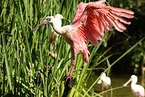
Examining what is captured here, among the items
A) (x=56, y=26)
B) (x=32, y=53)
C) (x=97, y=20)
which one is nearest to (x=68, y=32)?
(x=56, y=26)

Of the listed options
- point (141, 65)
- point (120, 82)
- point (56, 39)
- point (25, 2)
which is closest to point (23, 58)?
point (56, 39)

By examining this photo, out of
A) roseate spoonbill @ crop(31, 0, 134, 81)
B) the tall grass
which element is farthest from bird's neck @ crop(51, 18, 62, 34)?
the tall grass

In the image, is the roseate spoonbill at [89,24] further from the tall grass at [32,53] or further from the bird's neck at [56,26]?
the tall grass at [32,53]

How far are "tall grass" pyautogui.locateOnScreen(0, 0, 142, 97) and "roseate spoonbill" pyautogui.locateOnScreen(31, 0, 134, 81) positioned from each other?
0.28 m

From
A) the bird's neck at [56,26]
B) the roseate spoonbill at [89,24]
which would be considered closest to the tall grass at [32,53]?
the roseate spoonbill at [89,24]

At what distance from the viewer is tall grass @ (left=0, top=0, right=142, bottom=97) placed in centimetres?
209

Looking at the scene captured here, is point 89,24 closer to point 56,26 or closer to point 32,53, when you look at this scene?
point 56,26

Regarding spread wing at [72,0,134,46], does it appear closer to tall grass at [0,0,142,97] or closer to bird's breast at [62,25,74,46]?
bird's breast at [62,25,74,46]

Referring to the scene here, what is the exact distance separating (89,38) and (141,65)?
4881 millimetres

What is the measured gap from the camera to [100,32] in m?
1.82

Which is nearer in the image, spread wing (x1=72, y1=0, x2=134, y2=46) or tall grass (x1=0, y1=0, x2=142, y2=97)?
spread wing (x1=72, y1=0, x2=134, y2=46)

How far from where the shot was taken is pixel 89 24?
1.81 meters

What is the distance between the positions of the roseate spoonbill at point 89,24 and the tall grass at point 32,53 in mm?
285

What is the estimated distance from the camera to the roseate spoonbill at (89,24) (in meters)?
1.66
